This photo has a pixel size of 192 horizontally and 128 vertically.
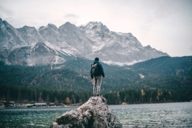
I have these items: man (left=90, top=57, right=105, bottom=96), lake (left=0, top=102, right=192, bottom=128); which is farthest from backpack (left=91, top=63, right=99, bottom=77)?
lake (left=0, top=102, right=192, bottom=128)

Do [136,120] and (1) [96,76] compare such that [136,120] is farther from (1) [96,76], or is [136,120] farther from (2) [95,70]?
(2) [95,70]

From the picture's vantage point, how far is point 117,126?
4806 cm

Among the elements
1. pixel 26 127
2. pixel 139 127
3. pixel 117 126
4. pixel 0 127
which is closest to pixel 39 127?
pixel 26 127

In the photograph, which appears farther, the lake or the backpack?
the lake

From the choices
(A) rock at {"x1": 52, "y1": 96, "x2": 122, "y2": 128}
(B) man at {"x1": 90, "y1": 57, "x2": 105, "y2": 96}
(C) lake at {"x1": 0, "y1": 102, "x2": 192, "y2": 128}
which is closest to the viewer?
(A) rock at {"x1": 52, "y1": 96, "x2": 122, "y2": 128}

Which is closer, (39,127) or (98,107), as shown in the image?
(98,107)

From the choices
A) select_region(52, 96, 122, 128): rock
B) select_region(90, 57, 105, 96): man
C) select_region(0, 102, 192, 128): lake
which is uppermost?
select_region(90, 57, 105, 96): man

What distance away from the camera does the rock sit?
43.0 m

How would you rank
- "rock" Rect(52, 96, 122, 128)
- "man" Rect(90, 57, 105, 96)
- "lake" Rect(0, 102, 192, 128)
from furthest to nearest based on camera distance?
"lake" Rect(0, 102, 192, 128) < "man" Rect(90, 57, 105, 96) < "rock" Rect(52, 96, 122, 128)

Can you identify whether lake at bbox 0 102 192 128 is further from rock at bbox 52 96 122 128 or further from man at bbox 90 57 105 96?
man at bbox 90 57 105 96

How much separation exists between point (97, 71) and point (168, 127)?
1167 inches

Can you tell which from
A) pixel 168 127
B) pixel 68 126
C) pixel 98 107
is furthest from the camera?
pixel 168 127

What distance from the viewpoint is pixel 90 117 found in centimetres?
4500

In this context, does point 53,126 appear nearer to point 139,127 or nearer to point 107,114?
point 107,114
